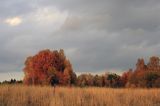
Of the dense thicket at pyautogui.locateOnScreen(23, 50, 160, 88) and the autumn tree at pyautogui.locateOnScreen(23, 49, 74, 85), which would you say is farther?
the autumn tree at pyautogui.locateOnScreen(23, 49, 74, 85)

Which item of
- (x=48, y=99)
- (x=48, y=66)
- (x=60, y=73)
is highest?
(x=48, y=66)

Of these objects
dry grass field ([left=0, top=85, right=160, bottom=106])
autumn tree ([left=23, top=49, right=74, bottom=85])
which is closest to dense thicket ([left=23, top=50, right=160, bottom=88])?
autumn tree ([left=23, top=49, right=74, bottom=85])

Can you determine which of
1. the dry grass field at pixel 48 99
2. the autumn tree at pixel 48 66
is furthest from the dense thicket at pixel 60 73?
the dry grass field at pixel 48 99

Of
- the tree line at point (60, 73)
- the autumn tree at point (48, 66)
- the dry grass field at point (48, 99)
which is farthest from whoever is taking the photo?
the autumn tree at point (48, 66)

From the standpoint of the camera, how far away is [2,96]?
12.1 meters

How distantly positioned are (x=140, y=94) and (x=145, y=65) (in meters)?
34.0

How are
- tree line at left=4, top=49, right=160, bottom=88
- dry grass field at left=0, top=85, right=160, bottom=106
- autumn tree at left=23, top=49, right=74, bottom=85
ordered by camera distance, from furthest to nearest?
autumn tree at left=23, top=49, right=74, bottom=85
tree line at left=4, top=49, right=160, bottom=88
dry grass field at left=0, top=85, right=160, bottom=106

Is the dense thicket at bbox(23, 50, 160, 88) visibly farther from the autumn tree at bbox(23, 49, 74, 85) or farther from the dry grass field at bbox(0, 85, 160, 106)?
the dry grass field at bbox(0, 85, 160, 106)

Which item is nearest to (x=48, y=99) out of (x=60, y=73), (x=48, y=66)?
(x=60, y=73)

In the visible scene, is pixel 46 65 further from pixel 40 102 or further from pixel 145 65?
pixel 40 102

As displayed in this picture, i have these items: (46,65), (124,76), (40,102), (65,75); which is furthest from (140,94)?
(124,76)

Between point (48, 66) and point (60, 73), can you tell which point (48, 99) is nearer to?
point (60, 73)

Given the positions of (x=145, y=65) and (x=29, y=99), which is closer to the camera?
(x=29, y=99)

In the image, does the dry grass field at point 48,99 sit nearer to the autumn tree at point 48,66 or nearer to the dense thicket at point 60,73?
the dense thicket at point 60,73
